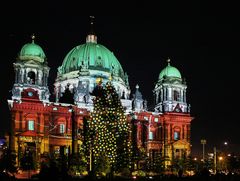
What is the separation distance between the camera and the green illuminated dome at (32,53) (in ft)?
279

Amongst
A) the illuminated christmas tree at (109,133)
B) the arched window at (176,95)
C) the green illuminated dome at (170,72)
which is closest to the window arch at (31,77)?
the illuminated christmas tree at (109,133)

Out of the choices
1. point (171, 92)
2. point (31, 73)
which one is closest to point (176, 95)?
point (171, 92)

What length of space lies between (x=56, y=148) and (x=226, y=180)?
50.1 m

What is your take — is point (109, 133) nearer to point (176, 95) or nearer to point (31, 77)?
point (31, 77)

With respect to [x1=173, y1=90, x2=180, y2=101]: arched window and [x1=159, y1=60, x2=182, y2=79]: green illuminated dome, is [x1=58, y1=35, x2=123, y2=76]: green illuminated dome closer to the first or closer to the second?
[x1=159, y1=60, x2=182, y2=79]: green illuminated dome

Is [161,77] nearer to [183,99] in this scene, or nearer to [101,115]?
[183,99]

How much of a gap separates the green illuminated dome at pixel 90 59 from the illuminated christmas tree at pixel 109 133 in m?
36.8

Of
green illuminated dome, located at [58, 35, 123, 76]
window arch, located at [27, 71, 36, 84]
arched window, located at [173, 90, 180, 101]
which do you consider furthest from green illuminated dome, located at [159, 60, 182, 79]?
window arch, located at [27, 71, 36, 84]

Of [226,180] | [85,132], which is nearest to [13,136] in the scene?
[85,132]

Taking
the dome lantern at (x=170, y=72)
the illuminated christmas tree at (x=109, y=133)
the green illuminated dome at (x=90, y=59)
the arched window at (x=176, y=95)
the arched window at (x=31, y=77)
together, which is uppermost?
the green illuminated dome at (x=90, y=59)

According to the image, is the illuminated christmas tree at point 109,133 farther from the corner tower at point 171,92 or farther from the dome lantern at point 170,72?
the dome lantern at point 170,72

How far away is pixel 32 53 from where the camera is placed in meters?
85.7

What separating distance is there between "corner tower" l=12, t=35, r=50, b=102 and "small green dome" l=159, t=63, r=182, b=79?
27.7 m

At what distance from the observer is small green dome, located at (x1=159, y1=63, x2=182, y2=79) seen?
328ft
